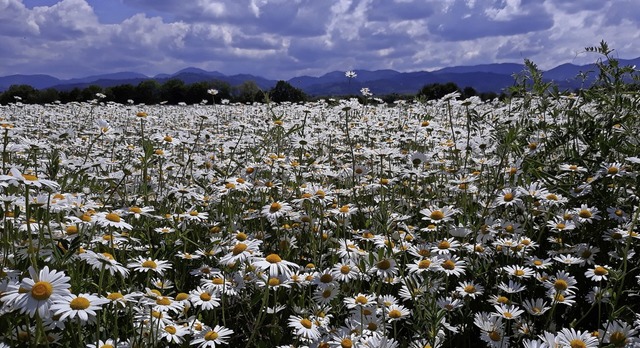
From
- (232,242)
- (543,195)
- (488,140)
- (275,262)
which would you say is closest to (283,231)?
(232,242)

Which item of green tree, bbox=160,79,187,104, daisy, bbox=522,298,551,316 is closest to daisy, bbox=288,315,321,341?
daisy, bbox=522,298,551,316

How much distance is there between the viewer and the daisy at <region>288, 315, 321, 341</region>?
2.59 metres

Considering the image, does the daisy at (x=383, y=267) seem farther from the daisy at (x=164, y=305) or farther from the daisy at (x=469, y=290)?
the daisy at (x=164, y=305)

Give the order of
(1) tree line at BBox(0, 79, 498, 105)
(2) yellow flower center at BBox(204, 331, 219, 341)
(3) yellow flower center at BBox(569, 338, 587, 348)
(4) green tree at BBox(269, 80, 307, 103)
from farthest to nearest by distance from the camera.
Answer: (1) tree line at BBox(0, 79, 498, 105)
(4) green tree at BBox(269, 80, 307, 103)
(2) yellow flower center at BBox(204, 331, 219, 341)
(3) yellow flower center at BBox(569, 338, 587, 348)

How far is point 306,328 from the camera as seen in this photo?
104 inches

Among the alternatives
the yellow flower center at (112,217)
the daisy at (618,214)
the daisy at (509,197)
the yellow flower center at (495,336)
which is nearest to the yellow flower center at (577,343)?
the yellow flower center at (495,336)

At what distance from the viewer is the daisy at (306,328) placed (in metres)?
2.59

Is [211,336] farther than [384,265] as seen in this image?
No

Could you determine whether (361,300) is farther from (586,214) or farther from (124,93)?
(124,93)

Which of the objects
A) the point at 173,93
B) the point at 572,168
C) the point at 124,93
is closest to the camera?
the point at 572,168

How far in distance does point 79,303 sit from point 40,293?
0.49 ft

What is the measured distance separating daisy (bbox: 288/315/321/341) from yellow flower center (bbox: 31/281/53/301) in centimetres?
119

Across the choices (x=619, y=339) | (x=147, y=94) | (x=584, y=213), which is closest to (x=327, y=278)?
(x=619, y=339)

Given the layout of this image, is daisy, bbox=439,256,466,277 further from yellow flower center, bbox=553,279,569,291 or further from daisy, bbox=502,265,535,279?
yellow flower center, bbox=553,279,569,291
